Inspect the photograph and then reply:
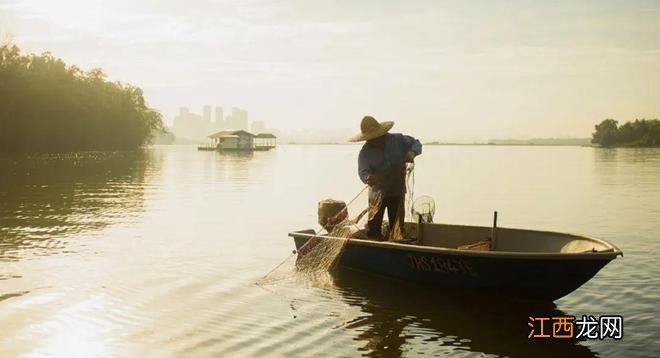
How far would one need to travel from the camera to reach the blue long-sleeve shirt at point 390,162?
41.9ft

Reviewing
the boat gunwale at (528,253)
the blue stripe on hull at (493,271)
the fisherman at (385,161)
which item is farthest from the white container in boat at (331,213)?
the boat gunwale at (528,253)

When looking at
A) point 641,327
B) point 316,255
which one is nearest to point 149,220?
point 316,255

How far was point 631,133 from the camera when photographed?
191m

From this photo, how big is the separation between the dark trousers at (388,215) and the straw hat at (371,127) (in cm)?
133

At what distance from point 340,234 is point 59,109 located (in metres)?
85.2

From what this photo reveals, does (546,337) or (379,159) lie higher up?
(379,159)

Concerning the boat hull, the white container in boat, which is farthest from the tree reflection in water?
the boat hull

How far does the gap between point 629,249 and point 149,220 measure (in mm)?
15611

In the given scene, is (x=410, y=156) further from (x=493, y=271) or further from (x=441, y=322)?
(x=441, y=322)

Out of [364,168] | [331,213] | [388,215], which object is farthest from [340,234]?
[364,168]

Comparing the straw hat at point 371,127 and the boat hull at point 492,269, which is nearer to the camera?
the boat hull at point 492,269

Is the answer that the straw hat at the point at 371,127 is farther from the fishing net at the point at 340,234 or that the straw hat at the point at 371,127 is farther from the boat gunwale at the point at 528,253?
the boat gunwale at the point at 528,253

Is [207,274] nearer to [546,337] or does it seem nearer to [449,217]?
[546,337]

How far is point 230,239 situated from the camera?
62.9 ft
